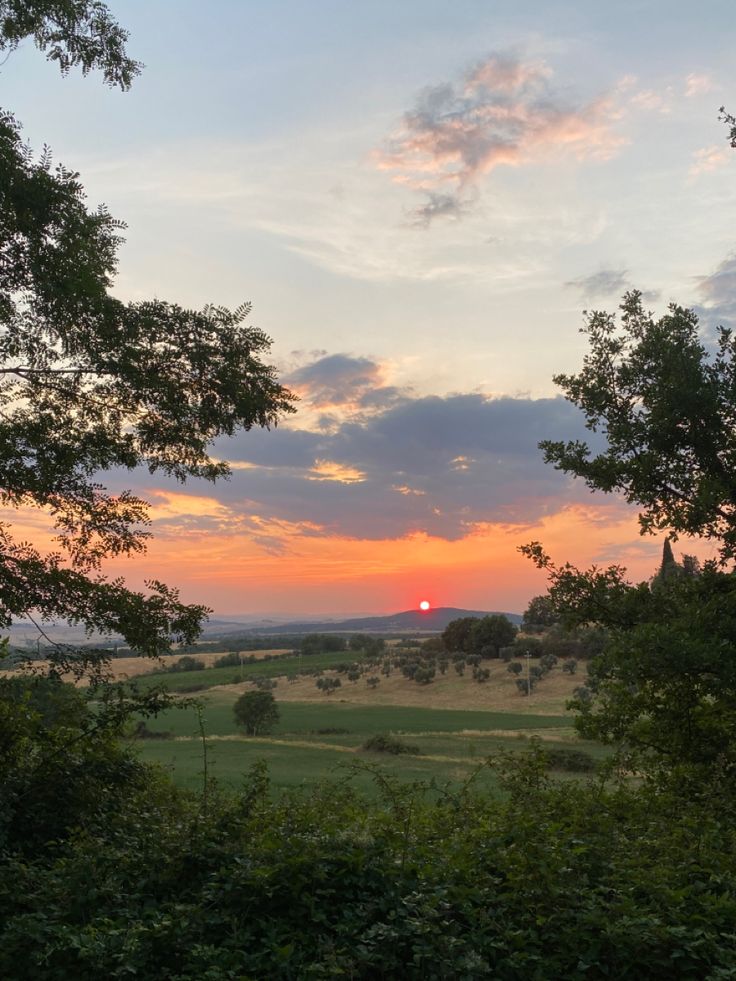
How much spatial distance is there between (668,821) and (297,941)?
5.63m

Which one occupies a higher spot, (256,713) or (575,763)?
(575,763)

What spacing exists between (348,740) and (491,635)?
54.2 metres

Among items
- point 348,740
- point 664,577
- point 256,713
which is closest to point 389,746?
point 348,740

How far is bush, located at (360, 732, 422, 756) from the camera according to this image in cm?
4825

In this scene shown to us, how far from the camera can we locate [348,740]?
56375mm

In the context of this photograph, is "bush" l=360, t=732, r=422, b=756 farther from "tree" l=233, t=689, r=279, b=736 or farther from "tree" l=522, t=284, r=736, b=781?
"tree" l=522, t=284, r=736, b=781

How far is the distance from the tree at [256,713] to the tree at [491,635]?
48876 millimetres

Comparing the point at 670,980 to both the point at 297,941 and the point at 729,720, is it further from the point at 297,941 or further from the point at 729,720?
the point at 729,720

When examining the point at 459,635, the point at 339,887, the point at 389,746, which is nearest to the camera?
the point at 339,887

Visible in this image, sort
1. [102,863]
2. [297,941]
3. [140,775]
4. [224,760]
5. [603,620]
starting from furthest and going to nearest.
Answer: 1. [224,760]
2. [603,620]
3. [140,775]
4. [102,863]
5. [297,941]

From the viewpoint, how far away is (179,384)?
12.3 m

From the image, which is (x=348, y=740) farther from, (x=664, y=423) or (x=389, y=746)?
(x=664, y=423)

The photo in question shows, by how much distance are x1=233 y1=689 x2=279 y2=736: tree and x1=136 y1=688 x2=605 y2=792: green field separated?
1.19m

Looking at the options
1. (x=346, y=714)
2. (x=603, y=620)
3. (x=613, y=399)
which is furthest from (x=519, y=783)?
(x=346, y=714)
